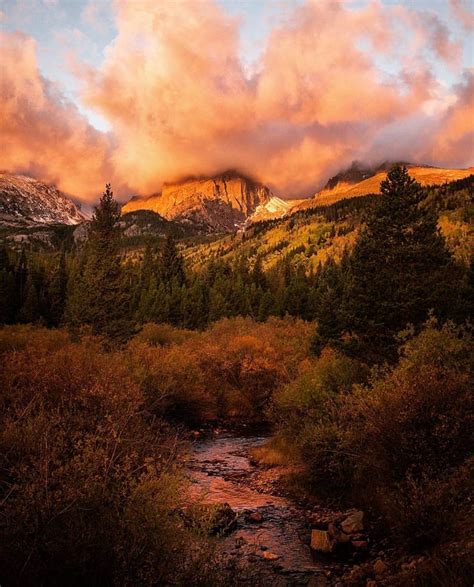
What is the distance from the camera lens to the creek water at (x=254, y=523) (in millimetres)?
11922

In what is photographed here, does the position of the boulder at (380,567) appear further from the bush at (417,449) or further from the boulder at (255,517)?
the boulder at (255,517)

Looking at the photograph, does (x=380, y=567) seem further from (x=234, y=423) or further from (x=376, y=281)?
(x=234, y=423)

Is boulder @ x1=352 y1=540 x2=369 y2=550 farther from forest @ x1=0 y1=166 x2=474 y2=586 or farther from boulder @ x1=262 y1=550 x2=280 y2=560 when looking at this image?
boulder @ x1=262 y1=550 x2=280 y2=560

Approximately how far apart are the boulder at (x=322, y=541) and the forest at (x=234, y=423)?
1.57m

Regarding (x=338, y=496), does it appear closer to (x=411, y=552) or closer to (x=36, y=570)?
(x=411, y=552)

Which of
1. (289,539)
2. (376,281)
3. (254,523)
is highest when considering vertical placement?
(376,281)

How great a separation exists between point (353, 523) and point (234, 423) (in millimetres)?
20778

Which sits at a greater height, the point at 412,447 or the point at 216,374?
the point at 412,447

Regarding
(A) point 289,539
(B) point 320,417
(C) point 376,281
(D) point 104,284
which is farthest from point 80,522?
(D) point 104,284

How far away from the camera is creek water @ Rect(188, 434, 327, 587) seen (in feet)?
39.1

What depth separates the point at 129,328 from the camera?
1650 inches

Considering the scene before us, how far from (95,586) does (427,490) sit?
8533mm

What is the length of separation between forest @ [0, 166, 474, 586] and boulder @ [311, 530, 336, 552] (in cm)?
157

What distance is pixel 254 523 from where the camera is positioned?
50.6ft
